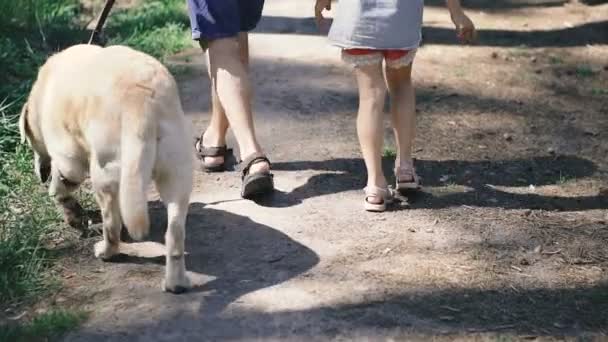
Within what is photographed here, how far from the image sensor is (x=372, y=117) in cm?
483

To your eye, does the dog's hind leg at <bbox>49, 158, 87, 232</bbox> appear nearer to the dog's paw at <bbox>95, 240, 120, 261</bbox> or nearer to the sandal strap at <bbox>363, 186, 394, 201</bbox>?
the dog's paw at <bbox>95, 240, 120, 261</bbox>

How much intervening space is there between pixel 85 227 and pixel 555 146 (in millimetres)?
3294

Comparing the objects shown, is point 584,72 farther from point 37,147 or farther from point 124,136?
point 124,136

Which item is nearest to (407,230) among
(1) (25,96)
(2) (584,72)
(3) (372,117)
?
(3) (372,117)

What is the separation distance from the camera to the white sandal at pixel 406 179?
507 centimetres

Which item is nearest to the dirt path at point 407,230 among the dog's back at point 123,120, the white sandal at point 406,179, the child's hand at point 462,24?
the white sandal at point 406,179

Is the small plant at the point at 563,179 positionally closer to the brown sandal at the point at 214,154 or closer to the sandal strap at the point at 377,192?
the sandal strap at the point at 377,192

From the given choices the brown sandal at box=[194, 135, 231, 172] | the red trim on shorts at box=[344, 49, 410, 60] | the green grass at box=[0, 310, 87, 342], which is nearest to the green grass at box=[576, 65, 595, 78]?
the red trim on shorts at box=[344, 49, 410, 60]

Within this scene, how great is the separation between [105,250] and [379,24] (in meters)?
1.83

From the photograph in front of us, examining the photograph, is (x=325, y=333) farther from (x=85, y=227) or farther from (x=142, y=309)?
(x=85, y=227)

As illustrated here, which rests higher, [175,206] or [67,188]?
[175,206]

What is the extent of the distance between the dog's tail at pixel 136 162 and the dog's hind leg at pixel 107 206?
15 cm

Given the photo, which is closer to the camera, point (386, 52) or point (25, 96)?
point (386, 52)

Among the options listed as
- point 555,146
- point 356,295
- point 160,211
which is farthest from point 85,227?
point 555,146
